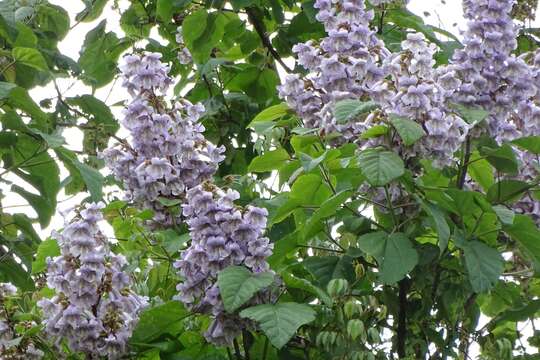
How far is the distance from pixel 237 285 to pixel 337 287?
205 millimetres

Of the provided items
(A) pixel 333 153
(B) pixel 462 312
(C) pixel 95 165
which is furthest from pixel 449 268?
(C) pixel 95 165

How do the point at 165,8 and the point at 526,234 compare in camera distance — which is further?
the point at 165,8

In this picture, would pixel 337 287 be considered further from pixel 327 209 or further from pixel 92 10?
pixel 92 10

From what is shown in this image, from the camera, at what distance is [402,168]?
234cm

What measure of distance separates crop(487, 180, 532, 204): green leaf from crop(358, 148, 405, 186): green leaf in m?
0.35

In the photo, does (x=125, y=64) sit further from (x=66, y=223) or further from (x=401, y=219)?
(x=401, y=219)

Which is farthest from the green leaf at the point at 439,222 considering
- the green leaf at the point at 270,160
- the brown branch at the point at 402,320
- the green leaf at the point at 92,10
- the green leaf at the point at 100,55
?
the green leaf at the point at 92,10

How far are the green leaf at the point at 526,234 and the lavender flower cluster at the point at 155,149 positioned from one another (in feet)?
2.42

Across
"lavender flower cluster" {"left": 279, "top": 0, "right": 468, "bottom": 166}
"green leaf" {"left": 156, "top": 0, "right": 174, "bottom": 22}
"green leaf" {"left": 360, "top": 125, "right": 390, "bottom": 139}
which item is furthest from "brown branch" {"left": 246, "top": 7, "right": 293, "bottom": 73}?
"green leaf" {"left": 360, "top": 125, "right": 390, "bottom": 139}

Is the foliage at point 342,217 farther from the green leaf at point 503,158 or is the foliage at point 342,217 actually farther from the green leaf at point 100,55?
the green leaf at point 100,55

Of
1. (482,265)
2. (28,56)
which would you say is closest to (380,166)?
(482,265)

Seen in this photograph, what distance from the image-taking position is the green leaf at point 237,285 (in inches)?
94.8

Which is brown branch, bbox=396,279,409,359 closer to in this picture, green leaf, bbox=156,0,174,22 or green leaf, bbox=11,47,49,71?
green leaf, bbox=11,47,49,71

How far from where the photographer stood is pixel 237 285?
2428mm
